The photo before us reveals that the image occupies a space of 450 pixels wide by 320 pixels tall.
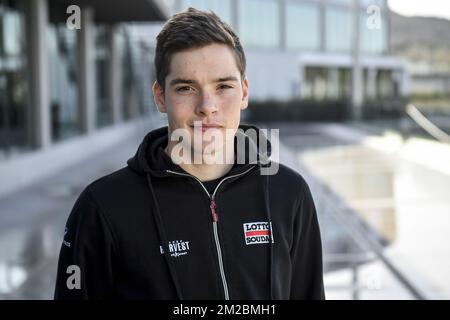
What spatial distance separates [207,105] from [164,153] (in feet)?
0.83

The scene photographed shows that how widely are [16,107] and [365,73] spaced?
38660mm

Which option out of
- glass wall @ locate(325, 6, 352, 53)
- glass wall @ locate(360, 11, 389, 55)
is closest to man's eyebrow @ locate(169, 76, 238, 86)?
glass wall @ locate(325, 6, 352, 53)

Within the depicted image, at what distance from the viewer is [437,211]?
8789 millimetres

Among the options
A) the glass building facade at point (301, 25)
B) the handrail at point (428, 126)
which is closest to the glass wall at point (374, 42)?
the glass building facade at point (301, 25)

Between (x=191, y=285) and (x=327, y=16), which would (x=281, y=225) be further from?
(x=327, y=16)

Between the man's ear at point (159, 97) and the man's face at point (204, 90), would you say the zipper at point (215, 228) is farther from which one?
the man's ear at point (159, 97)

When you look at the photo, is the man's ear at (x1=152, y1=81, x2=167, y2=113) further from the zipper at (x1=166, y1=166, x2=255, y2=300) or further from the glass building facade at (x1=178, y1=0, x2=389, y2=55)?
the glass building facade at (x1=178, y1=0, x2=389, y2=55)

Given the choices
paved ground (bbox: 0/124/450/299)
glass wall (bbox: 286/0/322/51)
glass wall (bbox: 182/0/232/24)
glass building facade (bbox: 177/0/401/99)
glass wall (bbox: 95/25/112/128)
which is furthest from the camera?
glass wall (bbox: 286/0/322/51)

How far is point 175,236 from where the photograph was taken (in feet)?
5.93

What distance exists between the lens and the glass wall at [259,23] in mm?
39094

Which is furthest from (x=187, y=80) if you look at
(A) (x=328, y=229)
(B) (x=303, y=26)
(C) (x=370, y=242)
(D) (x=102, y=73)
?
(B) (x=303, y=26)

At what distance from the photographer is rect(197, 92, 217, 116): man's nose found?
5.81ft

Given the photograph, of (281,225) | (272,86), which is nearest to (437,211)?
(281,225)

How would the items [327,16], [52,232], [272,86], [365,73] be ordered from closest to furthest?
1. [52,232]
2. [272,86]
3. [327,16]
4. [365,73]
